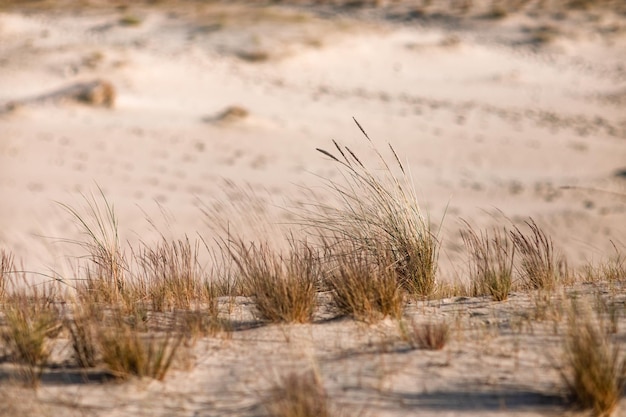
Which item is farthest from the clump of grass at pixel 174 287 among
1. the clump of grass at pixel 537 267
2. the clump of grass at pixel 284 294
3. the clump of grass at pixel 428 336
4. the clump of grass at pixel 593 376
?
the clump of grass at pixel 593 376

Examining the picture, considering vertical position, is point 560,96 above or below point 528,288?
above

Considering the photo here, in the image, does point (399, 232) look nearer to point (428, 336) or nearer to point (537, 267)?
point (537, 267)

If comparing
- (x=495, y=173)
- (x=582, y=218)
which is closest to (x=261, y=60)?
(x=495, y=173)

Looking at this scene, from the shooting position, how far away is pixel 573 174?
1719cm

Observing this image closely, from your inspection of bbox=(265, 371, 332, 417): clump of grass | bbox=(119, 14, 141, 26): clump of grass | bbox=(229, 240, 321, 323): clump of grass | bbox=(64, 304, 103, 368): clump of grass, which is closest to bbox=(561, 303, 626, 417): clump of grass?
bbox=(265, 371, 332, 417): clump of grass

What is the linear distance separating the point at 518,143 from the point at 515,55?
8.85m

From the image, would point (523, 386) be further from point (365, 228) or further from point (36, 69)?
point (36, 69)

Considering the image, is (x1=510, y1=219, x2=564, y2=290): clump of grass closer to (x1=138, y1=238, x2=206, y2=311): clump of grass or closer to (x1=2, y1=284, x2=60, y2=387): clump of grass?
(x1=138, y1=238, x2=206, y2=311): clump of grass

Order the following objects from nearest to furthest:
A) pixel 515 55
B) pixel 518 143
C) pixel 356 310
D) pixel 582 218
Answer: pixel 356 310 → pixel 582 218 → pixel 518 143 → pixel 515 55

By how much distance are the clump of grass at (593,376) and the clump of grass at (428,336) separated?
50 cm

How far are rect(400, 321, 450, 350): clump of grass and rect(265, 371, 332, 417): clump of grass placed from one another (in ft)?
2.02

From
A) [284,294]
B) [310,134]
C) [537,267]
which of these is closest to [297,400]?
[284,294]

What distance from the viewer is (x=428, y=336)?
322 cm

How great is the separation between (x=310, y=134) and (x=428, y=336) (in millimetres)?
16319
